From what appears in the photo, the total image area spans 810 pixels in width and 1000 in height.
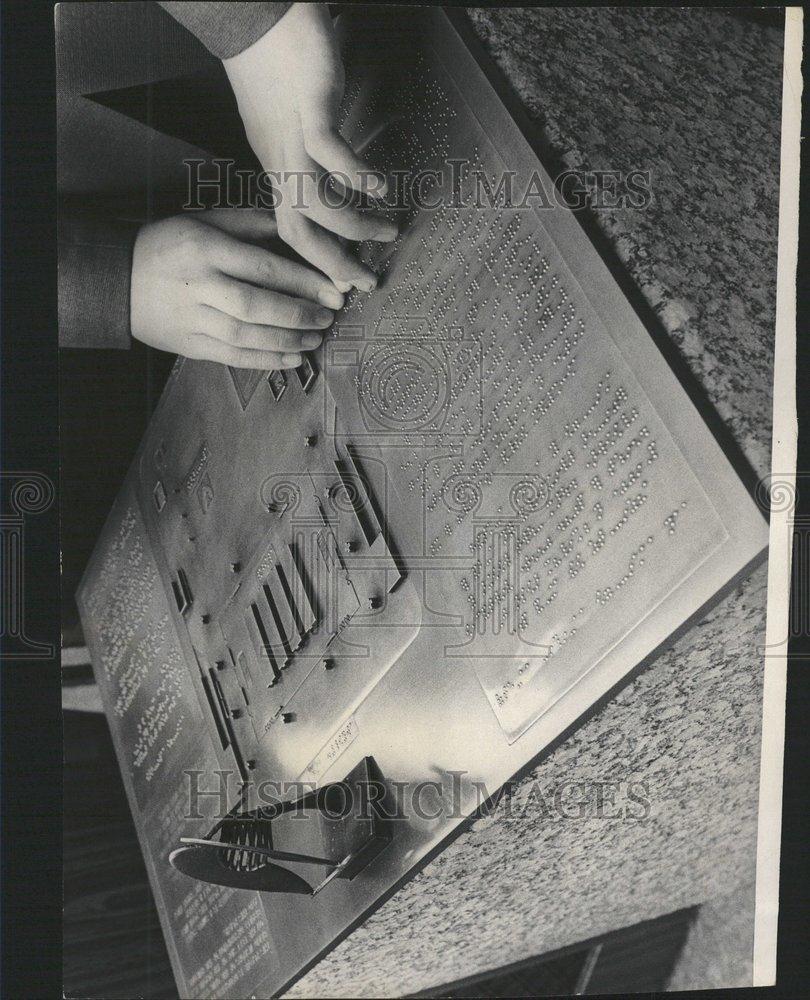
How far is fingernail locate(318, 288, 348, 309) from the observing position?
3.15 ft

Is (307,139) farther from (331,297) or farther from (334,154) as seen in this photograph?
(331,297)

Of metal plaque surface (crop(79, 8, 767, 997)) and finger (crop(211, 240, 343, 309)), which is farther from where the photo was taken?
finger (crop(211, 240, 343, 309))

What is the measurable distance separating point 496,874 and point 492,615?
0.34 metres

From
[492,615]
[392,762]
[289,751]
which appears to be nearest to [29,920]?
[289,751]

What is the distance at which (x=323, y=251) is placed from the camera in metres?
0.94

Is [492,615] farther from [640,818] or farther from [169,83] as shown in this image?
[169,83]

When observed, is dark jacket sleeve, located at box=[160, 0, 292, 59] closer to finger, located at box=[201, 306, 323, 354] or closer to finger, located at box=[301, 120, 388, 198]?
finger, located at box=[301, 120, 388, 198]

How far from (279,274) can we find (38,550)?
43cm

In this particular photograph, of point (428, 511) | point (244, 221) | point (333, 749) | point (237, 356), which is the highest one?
point (244, 221)

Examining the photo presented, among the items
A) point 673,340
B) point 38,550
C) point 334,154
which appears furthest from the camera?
point 38,550

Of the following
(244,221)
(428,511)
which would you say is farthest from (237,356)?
(428,511)

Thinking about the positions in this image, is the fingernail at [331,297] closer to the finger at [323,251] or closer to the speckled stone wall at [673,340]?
the finger at [323,251]

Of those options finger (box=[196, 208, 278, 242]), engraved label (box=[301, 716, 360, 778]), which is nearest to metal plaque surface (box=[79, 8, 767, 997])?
engraved label (box=[301, 716, 360, 778])

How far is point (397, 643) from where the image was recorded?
3.14 feet
